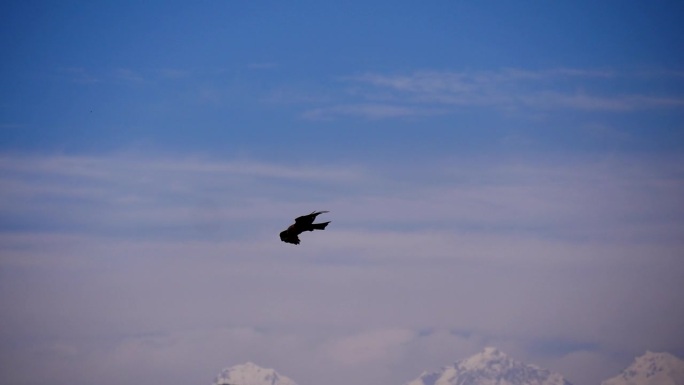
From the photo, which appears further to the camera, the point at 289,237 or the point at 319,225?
the point at 289,237

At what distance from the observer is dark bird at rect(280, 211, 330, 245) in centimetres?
7650

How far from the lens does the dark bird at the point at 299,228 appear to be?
251 feet

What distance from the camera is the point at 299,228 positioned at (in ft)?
253

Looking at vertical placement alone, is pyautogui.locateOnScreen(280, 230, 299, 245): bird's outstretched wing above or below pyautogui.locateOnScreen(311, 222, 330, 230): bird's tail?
below

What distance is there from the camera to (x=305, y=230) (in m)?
77.6

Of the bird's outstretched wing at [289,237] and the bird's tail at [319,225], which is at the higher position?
the bird's tail at [319,225]

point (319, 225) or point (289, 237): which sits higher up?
point (319, 225)
